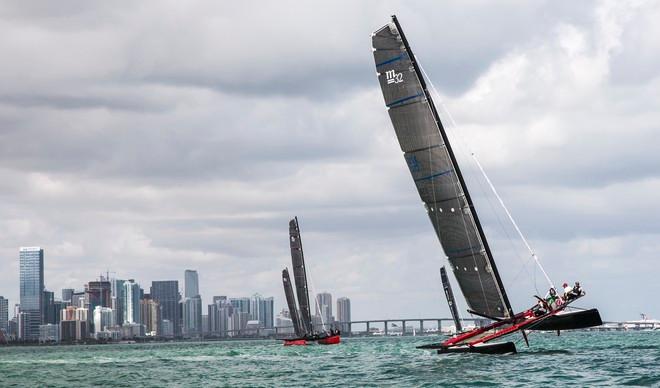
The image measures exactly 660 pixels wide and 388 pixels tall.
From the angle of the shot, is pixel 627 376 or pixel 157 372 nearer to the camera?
pixel 627 376

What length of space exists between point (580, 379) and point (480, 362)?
9.02m

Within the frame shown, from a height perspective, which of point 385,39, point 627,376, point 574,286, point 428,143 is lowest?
point 627,376

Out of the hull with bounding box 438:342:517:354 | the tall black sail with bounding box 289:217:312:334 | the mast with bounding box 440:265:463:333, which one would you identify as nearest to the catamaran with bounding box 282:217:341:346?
the tall black sail with bounding box 289:217:312:334

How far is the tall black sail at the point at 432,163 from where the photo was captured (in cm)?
5312

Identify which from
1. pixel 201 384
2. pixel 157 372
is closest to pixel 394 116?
pixel 201 384

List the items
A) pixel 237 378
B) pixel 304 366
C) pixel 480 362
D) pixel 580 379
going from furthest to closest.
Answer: pixel 304 366
pixel 237 378
pixel 480 362
pixel 580 379

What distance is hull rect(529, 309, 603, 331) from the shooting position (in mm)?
51719

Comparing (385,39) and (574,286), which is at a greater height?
(385,39)

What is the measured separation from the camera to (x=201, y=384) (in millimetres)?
53281

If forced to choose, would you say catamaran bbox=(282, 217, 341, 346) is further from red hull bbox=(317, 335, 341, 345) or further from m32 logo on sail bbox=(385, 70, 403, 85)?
m32 logo on sail bbox=(385, 70, 403, 85)

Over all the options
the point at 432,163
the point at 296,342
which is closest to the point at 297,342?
the point at 296,342

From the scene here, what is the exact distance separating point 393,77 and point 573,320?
13.7 m

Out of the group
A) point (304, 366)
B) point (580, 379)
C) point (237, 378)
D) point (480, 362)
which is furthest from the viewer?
point (304, 366)

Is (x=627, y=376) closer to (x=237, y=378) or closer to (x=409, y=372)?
(x=409, y=372)
